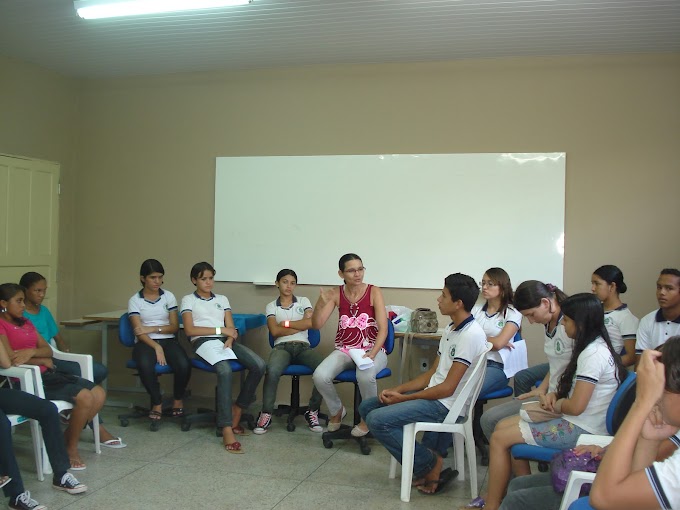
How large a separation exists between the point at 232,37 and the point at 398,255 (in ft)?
6.89

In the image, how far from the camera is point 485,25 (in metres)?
4.50

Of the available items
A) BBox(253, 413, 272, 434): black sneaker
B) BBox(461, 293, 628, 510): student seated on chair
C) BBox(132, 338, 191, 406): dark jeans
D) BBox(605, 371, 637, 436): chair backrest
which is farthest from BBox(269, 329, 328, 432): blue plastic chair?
BBox(605, 371, 637, 436): chair backrest

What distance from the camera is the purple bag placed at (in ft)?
7.98

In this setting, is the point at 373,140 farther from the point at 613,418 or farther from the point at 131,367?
the point at 613,418

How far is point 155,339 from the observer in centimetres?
507

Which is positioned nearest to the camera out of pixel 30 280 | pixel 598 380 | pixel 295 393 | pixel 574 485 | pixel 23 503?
pixel 574 485

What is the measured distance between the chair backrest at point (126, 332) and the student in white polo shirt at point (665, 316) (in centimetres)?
352

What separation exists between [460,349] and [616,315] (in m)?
1.30

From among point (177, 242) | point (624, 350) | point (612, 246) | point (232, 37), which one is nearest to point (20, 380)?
point (177, 242)

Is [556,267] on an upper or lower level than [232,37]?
lower

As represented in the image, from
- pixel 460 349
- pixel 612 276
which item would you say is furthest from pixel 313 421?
pixel 612 276

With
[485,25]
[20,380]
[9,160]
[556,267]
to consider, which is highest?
[485,25]

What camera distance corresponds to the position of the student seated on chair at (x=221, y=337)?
4613 millimetres

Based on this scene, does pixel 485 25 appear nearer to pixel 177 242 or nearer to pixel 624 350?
pixel 624 350
